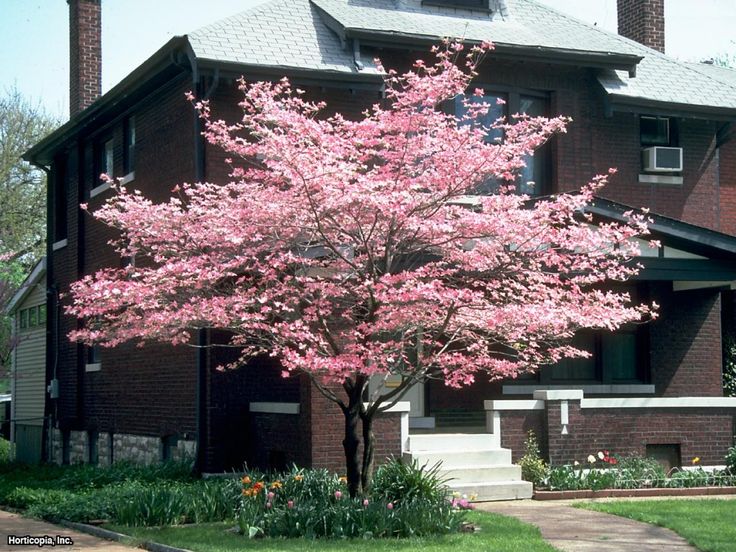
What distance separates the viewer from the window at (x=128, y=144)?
23484 mm

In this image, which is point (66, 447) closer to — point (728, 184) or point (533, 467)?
point (533, 467)

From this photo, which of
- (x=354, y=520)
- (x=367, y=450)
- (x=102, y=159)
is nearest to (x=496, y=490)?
(x=367, y=450)

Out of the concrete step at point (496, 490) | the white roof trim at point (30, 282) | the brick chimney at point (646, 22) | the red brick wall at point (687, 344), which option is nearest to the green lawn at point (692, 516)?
the concrete step at point (496, 490)

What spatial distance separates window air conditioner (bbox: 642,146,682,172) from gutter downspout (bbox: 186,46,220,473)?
8351mm

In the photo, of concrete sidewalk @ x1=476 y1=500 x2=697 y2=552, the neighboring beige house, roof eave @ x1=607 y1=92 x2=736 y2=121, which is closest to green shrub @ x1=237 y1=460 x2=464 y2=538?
concrete sidewalk @ x1=476 y1=500 x2=697 y2=552

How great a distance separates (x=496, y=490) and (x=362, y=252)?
4.47m

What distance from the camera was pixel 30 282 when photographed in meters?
30.1

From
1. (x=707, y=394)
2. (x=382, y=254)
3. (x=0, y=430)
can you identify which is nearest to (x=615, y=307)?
(x=382, y=254)

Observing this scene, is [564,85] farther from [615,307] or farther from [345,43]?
[615,307]

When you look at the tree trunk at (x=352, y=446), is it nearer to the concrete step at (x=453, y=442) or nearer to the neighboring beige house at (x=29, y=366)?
the concrete step at (x=453, y=442)

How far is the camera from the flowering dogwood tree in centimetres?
1348

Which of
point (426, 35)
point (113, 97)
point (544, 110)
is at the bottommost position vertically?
point (544, 110)

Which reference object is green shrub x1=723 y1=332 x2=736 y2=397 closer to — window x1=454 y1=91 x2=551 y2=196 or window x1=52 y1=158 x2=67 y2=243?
window x1=454 y1=91 x2=551 y2=196

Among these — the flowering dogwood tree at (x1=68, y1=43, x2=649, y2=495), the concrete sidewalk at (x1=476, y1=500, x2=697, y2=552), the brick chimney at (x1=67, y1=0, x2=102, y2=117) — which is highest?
the brick chimney at (x1=67, y1=0, x2=102, y2=117)
